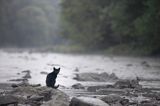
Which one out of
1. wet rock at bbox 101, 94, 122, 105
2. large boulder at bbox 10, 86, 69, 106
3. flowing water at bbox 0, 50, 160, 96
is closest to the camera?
large boulder at bbox 10, 86, 69, 106

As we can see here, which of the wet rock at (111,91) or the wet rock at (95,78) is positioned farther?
the wet rock at (95,78)

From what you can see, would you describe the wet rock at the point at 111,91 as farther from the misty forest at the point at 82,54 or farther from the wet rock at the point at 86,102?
the wet rock at the point at 86,102

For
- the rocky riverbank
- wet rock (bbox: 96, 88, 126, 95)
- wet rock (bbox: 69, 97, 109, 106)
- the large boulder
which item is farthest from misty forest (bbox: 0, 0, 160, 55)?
wet rock (bbox: 69, 97, 109, 106)

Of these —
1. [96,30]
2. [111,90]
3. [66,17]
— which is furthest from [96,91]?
[66,17]

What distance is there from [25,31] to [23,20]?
14.9ft

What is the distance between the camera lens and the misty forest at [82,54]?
14.4 meters

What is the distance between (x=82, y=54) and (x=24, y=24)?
5525cm

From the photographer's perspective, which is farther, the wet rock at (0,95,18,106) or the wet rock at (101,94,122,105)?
the wet rock at (101,94,122,105)

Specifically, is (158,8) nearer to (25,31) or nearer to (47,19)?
(25,31)

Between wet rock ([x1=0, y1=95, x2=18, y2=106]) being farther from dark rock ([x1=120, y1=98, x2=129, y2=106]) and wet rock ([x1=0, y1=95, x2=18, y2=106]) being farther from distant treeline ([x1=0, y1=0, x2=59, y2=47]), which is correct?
distant treeline ([x1=0, y1=0, x2=59, y2=47])

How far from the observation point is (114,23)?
59219 millimetres

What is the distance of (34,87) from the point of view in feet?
48.6

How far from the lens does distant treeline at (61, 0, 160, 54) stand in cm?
4806

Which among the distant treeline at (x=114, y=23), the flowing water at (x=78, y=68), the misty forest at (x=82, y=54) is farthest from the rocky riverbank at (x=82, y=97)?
the distant treeline at (x=114, y=23)
